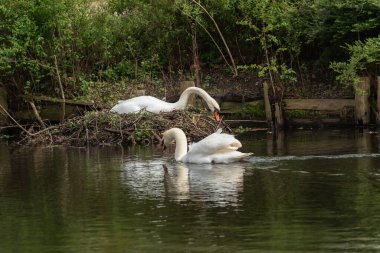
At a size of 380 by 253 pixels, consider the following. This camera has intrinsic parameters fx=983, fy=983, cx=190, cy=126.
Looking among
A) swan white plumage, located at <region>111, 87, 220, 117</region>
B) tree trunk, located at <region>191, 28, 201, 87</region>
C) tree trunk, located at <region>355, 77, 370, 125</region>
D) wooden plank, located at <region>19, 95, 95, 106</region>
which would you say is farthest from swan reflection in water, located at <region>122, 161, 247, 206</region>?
tree trunk, located at <region>191, 28, 201, 87</region>

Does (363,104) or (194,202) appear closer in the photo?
(194,202)

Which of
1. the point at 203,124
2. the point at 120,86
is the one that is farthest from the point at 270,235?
the point at 120,86

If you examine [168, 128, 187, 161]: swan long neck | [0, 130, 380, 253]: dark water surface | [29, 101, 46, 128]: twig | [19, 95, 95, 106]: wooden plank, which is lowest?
[0, 130, 380, 253]: dark water surface

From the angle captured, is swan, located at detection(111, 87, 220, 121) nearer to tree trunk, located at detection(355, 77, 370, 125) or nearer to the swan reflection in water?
A: tree trunk, located at detection(355, 77, 370, 125)

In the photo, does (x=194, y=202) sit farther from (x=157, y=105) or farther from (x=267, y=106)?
(x=267, y=106)

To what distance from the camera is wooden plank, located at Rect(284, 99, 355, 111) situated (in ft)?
93.2

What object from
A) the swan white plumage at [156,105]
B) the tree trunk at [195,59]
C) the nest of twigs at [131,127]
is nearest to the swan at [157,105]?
the swan white plumage at [156,105]

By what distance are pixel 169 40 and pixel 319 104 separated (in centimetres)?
673

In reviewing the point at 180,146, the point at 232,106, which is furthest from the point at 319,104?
the point at 180,146

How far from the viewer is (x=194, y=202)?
557 inches

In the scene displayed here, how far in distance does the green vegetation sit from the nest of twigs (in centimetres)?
435

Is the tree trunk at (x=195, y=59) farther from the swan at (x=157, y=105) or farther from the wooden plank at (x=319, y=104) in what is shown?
the swan at (x=157, y=105)

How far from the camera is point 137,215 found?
524 inches

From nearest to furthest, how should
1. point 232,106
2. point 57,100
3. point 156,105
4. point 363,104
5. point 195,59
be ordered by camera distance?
point 156,105 → point 363,104 → point 57,100 → point 232,106 → point 195,59
